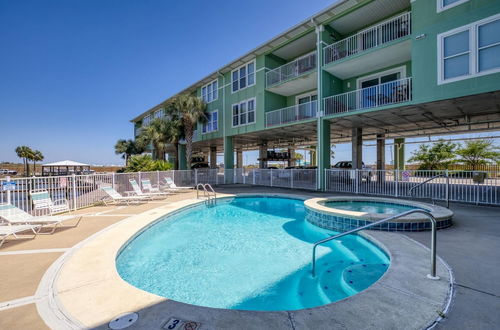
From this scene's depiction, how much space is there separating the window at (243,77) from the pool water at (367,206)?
1199 centimetres

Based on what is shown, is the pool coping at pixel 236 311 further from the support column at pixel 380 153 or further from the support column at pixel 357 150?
the support column at pixel 380 153

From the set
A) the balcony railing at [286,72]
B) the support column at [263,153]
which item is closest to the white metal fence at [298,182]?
the support column at [263,153]

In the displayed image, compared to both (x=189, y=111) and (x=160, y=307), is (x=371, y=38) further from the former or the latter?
(x=160, y=307)

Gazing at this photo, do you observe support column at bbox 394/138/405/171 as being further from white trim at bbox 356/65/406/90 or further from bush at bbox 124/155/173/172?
bush at bbox 124/155/173/172

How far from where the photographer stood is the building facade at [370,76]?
8586mm

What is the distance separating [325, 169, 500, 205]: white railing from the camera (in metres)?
10.3

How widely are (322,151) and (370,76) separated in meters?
5.49

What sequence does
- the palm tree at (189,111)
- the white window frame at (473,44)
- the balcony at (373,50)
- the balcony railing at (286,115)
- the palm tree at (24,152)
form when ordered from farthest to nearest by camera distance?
the palm tree at (24,152), the palm tree at (189,111), the balcony railing at (286,115), the balcony at (373,50), the white window frame at (473,44)

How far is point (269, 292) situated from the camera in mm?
3969

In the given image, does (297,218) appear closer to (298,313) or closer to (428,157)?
(298,313)

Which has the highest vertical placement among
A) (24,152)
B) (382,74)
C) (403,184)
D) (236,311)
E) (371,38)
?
(371,38)

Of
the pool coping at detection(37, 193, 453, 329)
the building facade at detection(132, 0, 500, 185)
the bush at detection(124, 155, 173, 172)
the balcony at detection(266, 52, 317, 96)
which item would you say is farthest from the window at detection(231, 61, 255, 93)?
the pool coping at detection(37, 193, 453, 329)

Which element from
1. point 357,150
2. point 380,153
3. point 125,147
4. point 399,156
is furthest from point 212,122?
point 125,147

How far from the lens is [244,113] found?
60.0 ft
